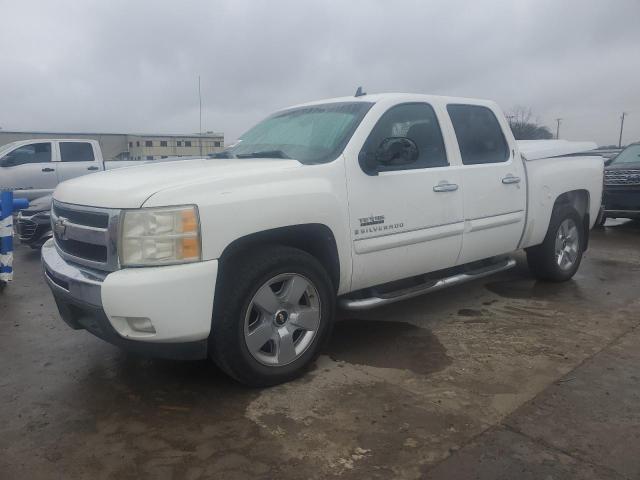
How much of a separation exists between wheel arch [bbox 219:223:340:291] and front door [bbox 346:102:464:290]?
17 centimetres

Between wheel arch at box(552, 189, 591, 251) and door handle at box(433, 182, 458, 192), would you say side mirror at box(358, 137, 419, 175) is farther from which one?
wheel arch at box(552, 189, 591, 251)

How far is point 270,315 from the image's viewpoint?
3.34 m

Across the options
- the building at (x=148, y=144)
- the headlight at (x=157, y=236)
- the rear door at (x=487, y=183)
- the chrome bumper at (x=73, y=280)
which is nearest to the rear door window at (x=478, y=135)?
the rear door at (x=487, y=183)

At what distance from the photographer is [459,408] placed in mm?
3082

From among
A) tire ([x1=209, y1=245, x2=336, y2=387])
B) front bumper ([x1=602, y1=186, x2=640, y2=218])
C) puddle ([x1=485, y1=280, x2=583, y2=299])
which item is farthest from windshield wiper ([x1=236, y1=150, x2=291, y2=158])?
front bumper ([x1=602, y1=186, x2=640, y2=218])

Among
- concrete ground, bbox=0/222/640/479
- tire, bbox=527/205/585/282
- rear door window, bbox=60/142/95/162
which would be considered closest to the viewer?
concrete ground, bbox=0/222/640/479

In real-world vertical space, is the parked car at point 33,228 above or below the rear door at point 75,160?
below

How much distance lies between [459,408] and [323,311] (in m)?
1.03

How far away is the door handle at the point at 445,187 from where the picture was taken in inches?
165

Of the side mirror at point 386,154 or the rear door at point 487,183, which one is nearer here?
the side mirror at point 386,154

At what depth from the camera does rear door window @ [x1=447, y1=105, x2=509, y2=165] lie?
457cm

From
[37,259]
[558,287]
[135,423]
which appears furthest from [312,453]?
[37,259]

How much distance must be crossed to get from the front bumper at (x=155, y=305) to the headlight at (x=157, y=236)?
61 millimetres

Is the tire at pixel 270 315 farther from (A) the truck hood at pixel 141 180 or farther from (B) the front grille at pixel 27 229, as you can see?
(B) the front grille at pixel 27 229
